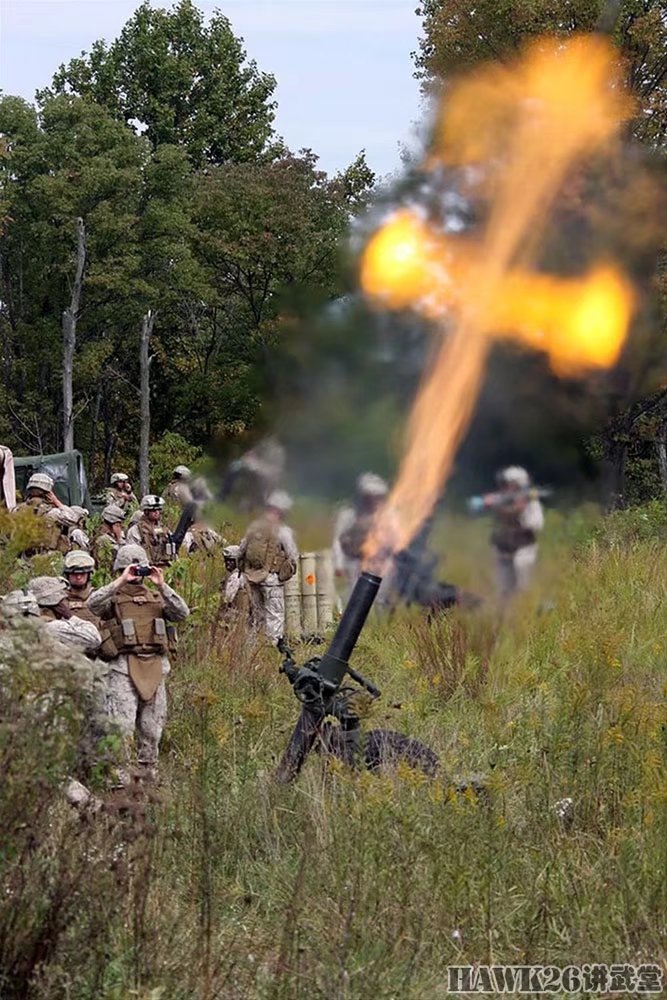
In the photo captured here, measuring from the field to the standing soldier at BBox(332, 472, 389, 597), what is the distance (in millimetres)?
464

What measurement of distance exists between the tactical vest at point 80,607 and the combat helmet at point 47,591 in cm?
59

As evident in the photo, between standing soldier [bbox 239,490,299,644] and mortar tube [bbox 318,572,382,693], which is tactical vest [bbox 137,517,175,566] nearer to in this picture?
standing soldier [bbox 239,490,299,644]

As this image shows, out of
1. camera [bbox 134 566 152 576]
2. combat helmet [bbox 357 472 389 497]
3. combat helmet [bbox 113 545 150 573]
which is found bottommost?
camera [bbox 134 566 152 576]

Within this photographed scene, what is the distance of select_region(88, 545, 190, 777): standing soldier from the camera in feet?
31.1

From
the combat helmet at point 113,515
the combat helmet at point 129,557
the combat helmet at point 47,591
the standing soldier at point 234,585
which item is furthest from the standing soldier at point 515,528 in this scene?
the combat helmet at point 113,515

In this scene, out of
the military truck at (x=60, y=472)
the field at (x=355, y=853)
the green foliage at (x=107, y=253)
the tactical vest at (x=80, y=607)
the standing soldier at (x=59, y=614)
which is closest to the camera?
the field at (x=355, y=853)

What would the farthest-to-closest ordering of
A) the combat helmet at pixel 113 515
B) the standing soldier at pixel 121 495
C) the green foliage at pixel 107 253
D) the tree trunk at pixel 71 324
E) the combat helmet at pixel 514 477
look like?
1. the tree trunk at pixel 71 324
2. the green foliage at pixel 107 253
3. the standing soldier at pixel 121 495
4. the combat helmet at pixel 113 515
5. the combat helmet at pixel 514 477

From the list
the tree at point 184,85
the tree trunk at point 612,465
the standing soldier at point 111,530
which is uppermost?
the tree at point 184,85

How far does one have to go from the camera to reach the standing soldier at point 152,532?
15578 millimetres

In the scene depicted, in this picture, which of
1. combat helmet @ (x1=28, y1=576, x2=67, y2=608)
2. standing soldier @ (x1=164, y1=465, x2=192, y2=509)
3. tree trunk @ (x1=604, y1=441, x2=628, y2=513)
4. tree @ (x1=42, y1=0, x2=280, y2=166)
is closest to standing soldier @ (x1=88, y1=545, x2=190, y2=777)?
combat helmet @ (x1=28, y1=576, x2=67, y2=608)

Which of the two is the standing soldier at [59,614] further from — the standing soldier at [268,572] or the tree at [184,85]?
the tree at [184,85]

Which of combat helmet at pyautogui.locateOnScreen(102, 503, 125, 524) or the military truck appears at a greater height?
the military truck

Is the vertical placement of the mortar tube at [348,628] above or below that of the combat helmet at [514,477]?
below

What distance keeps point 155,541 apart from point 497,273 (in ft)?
26.5
